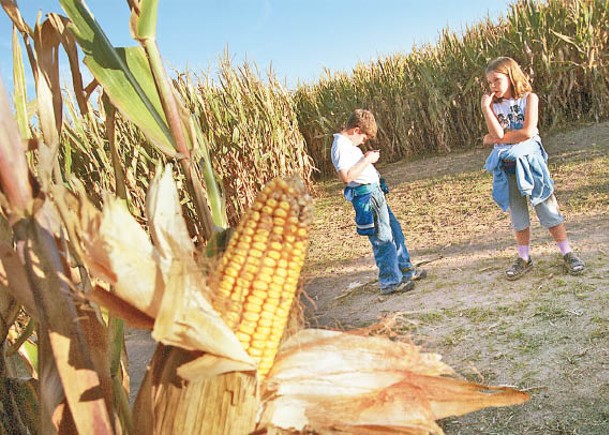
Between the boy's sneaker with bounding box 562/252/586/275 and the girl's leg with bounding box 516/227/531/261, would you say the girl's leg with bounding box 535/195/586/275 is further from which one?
the girl's leg with bounding box 516/227/531/261

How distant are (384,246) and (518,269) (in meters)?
1.00

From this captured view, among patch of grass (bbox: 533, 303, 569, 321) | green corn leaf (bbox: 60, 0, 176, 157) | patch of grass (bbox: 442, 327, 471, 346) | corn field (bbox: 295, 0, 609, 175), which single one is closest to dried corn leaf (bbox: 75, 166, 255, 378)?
green corn leaf (bbox: 60, 0, 176, 157)

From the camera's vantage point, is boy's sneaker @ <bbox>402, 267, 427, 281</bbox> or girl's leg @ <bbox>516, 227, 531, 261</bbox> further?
boy's sneaker @ <bbox>402, 267, 427, 281</bbox>

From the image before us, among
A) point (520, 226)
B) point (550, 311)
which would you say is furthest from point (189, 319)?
point (520, 226)

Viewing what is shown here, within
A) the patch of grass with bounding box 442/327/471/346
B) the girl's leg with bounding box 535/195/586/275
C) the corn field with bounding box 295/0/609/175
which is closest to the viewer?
the patch of grass with bounding box 442/327/471/346

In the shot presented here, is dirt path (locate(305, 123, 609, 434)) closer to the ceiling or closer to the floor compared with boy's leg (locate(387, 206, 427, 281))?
closer to the floor

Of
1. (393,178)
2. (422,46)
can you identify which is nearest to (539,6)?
(422,46)

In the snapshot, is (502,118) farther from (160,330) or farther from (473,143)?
(473,143)

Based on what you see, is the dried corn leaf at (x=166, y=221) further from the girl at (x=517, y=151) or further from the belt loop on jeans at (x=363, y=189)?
the belt loop on jeans at (x=363, y=189)

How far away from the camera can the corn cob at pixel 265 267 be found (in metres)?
0.87

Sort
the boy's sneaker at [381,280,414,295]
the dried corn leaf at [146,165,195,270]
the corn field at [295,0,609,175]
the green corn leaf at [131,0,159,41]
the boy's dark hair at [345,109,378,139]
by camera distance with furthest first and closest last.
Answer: the corn field at [295,0,609,175] → the boy's sneaker at [381,280,414,295] → the boy's dark hair at [345,109,378,139] → the green corn leaf at [131,0,159,41] → the dried corn leaf at [146,165,195,270]

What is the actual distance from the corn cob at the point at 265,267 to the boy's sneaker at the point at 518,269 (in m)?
3.52

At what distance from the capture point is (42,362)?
85 centimetres

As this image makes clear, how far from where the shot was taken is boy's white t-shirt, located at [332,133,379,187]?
4156 millimetres
